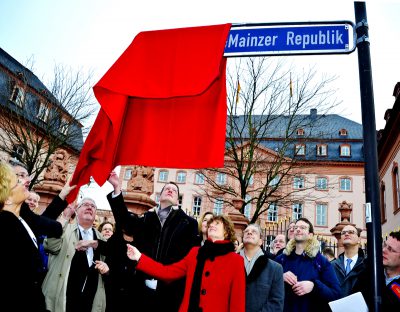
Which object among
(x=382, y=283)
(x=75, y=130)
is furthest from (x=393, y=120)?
(x=382, y=283)

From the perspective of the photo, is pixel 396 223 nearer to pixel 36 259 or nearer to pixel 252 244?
pixel 252 244

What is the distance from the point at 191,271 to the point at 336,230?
38.7ft

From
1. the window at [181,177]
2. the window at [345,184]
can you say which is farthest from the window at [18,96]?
the window at [345,184]

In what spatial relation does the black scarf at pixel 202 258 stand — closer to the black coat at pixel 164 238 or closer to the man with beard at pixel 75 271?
the black coat at pixel 164 238

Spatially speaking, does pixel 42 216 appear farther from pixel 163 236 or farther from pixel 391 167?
pixel 391 167

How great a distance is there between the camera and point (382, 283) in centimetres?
228

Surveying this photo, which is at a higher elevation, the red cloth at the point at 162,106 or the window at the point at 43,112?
the window at the point at 43,112

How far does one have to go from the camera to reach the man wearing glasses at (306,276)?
420cm

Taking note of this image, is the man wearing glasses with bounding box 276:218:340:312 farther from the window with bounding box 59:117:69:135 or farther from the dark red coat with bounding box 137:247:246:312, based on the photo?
the window with bounding box 59:117:69:135

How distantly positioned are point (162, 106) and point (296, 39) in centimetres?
160

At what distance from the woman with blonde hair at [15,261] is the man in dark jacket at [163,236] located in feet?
4.85

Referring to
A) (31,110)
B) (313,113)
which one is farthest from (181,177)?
(313,113)

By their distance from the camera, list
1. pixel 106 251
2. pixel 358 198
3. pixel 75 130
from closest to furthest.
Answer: pixel 106 251, pixel 75 130, pixel 358 198

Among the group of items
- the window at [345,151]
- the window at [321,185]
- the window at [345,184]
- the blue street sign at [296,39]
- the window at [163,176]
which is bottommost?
the blue street sign at [296,39]
